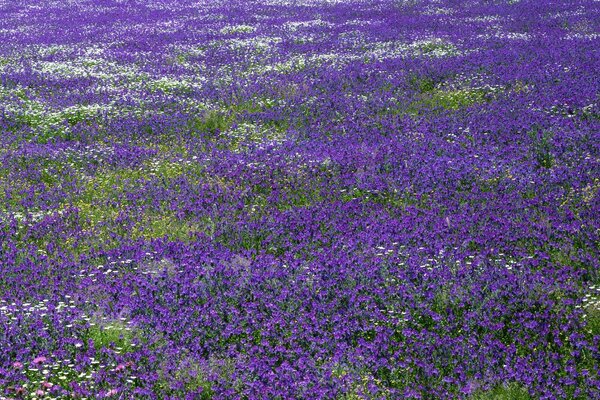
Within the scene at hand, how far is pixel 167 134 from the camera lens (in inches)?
548

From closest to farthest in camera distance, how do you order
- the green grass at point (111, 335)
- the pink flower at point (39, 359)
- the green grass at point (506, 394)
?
the green grass at point (506, 394)
the pink flower at point (39, 359)
the green grass at point (111, 335)

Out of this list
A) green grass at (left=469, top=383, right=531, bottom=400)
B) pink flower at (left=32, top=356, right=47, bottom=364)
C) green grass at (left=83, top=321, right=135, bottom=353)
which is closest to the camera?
green grass at (left=469, top=383, right=531, bottom=400)

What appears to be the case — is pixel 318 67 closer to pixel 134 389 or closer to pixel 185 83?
pixel 185 83

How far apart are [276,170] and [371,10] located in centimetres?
2213

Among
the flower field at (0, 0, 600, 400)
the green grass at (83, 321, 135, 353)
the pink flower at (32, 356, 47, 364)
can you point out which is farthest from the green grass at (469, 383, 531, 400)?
the pink flower at (32, 356, 47, 364)

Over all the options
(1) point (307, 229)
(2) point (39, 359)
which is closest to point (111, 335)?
(2) point (39, 359)

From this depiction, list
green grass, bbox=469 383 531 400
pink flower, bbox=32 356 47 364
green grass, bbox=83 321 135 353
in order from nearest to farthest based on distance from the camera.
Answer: green grass, bbox=469 383 531 400
pink flower, bbox=32 356 47 364
green grass, bbox=83 321 135 353

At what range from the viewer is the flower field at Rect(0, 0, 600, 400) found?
19.8 ft

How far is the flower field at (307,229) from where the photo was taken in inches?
238

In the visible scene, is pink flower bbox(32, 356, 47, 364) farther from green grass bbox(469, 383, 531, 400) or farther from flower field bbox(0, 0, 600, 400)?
green grass bbox(469, 383, 531, 400)

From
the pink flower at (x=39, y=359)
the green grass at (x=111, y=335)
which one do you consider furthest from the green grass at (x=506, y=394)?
the pink flower at (x=39, y=359)

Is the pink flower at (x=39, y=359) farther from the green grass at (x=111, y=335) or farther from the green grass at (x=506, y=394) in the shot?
the green grass at (x=506, y=394)

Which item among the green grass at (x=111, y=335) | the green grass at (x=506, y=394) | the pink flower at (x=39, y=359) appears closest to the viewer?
the green grass at (x=506, y=394)

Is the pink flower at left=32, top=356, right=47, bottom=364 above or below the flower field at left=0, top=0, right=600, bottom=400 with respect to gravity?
above
